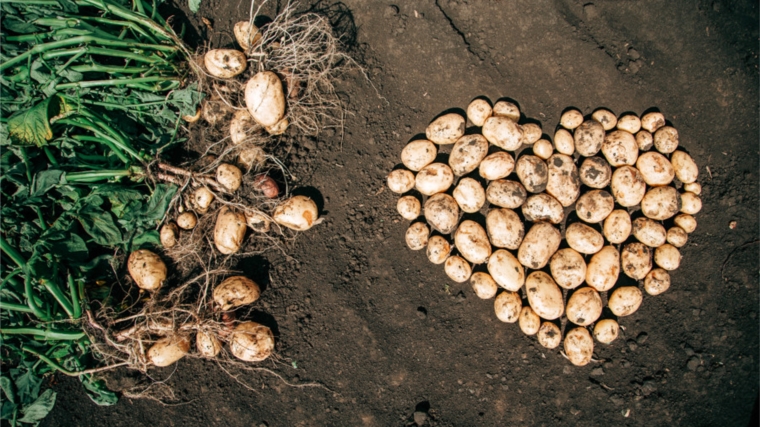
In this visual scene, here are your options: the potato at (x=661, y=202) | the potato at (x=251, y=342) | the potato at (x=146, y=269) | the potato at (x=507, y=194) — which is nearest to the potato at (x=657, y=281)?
the potato at (x=661, y=202)

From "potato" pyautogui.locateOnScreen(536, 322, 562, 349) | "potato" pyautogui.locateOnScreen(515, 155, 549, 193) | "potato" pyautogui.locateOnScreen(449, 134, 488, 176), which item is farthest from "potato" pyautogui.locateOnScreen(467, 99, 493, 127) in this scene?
"potato" pyautogui.locateOnScreen(536, 322, 562, 349)

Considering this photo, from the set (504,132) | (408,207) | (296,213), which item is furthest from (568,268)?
(296,213)

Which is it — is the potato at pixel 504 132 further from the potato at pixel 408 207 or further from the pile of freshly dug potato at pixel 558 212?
the potato at pixel 408 207

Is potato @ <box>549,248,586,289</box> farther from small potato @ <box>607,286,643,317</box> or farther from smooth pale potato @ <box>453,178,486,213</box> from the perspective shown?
smooth pale potato @ <box>453,178,486,213</box>

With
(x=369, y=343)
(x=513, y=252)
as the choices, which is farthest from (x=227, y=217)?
(x=513, y=252)

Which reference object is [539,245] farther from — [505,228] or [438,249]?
[438,249]

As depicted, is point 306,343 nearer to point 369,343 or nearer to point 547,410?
point 369,343
